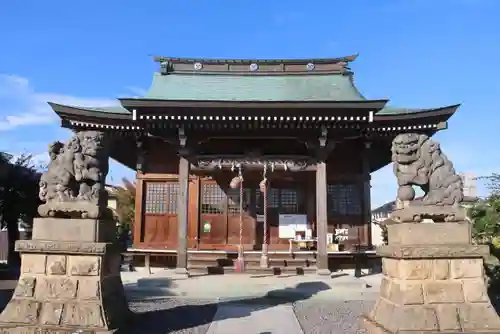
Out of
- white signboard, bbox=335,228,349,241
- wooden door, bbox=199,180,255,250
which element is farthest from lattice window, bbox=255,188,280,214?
white signboard, bbox=335,228,349,241

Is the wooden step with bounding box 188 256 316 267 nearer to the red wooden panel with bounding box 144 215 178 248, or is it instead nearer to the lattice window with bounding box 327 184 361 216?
the red wooden panel with bounding box 144 215 178 248

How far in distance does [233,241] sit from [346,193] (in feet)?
15.2

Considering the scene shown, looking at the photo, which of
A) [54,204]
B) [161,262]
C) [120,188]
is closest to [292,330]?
[54,204]

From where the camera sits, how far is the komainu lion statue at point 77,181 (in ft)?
20.5

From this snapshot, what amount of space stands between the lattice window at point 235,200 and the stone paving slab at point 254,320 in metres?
7.08

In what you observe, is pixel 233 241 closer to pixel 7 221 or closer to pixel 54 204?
pixel 7 221

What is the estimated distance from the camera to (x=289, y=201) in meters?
16.6

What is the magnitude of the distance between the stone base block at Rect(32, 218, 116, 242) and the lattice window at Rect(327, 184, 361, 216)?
1134cm

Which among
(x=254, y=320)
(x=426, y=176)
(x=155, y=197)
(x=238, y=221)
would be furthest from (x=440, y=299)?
(x=155, y=197)

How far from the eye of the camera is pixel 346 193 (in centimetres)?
1627

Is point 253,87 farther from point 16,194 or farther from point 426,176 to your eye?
point 426,176

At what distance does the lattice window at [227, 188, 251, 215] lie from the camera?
16.4m

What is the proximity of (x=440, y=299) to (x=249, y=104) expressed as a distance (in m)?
8.47

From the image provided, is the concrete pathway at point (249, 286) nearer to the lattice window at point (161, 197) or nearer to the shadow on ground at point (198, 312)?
the shadow on ground at point (198, 312)
